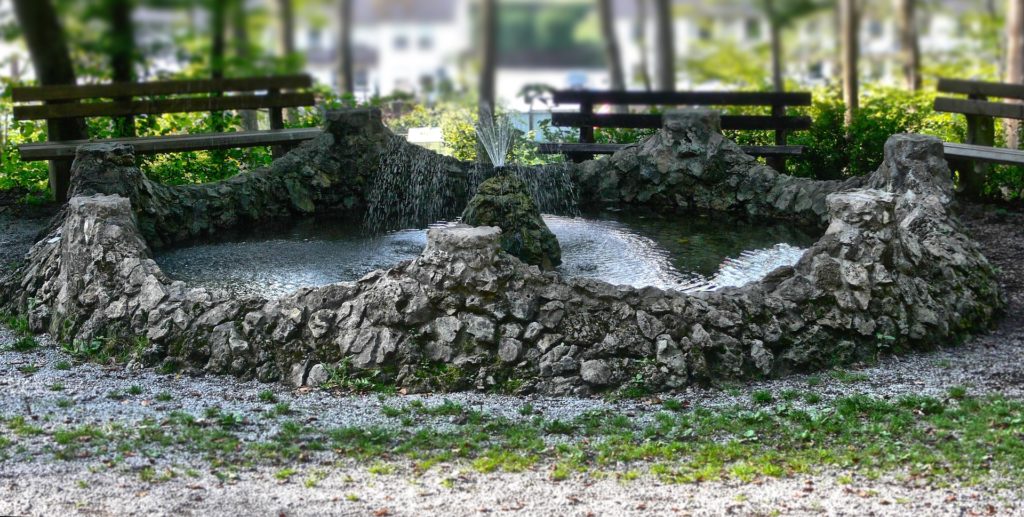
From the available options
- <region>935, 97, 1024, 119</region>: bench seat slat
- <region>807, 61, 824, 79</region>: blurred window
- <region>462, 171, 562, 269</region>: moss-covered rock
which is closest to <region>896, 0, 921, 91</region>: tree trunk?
<region>807, 61, 824, 79</region>: blurred window

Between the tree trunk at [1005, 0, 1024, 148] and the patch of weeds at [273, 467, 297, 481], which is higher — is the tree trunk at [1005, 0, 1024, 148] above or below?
above

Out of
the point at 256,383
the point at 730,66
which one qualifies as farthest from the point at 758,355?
the point at 730,66

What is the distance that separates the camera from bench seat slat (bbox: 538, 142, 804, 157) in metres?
12.8

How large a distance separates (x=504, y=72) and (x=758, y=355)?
10.6ft

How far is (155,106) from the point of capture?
490 inches

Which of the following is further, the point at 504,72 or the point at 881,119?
the point at 881,119

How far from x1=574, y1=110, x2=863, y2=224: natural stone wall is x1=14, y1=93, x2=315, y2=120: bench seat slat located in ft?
12.2

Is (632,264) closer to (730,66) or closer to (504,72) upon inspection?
(504,72)

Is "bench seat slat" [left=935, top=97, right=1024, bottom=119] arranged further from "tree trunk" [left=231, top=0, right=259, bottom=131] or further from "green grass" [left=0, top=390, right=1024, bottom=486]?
"tree trunk" [left=231, top=0, right=259, bottom=131]

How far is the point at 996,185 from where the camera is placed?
11.9 meters

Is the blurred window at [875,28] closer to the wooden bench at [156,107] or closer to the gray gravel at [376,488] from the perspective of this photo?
the wooden bench at [156,107]

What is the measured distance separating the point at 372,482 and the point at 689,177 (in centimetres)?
708

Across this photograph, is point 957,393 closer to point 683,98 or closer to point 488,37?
point 488,37

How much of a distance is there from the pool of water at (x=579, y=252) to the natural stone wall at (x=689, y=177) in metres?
0.44
